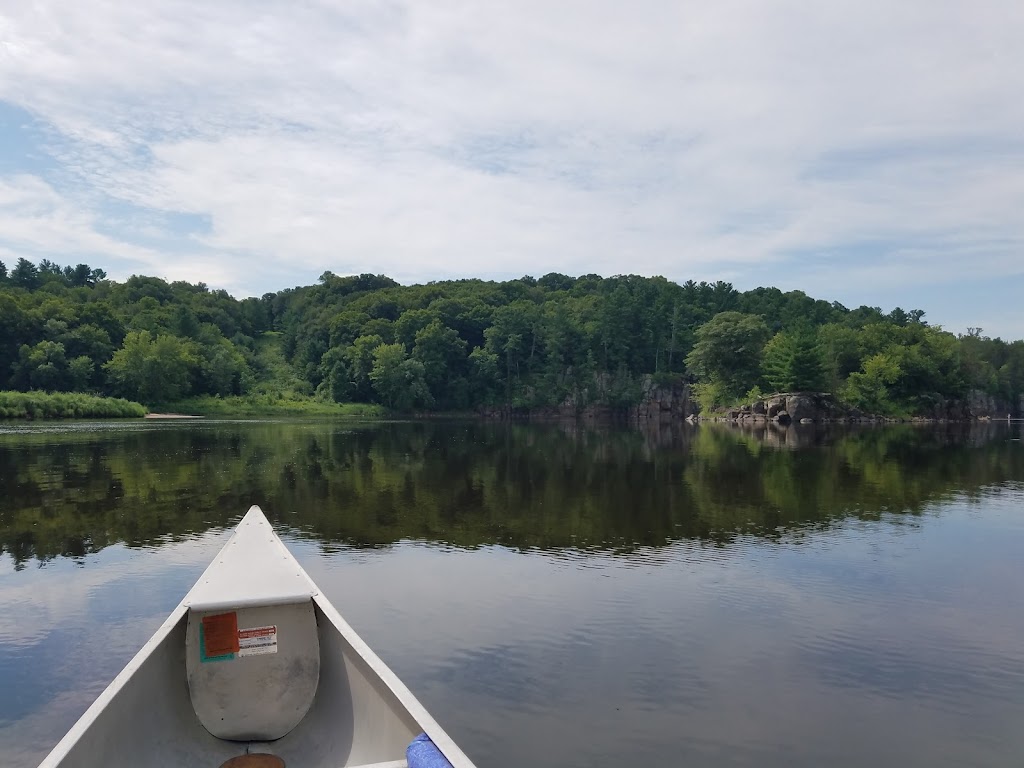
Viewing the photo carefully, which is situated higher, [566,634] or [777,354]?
[777,354]


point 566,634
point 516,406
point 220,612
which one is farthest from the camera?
point 516,406

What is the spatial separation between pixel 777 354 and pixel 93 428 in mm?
82594

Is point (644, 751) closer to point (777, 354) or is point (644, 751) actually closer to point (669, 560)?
point (669, 560)

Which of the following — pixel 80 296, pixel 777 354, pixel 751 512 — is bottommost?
pixel 751 512

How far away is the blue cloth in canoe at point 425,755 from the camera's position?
15.1 feet

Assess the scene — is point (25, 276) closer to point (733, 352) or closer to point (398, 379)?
point (398, 379)

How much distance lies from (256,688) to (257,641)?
1.52 feet

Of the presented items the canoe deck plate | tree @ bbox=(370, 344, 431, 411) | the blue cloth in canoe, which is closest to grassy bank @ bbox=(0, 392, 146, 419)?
tree @ bbox=(370, 344, 431, 411)

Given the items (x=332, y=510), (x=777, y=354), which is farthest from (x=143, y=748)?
(x=777, y=354)

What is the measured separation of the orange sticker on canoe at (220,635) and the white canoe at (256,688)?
1 centimetres

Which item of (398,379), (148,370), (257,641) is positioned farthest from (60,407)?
(257,641)

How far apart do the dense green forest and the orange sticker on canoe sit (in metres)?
94.9

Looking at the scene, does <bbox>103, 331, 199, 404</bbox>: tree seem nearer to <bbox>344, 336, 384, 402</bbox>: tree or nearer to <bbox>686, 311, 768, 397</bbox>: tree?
<bbox>344, 336, 384, 402</bbox>: tree

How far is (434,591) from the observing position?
13664 mm
